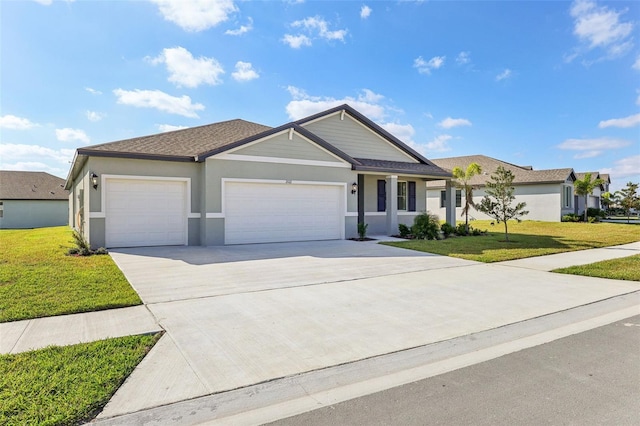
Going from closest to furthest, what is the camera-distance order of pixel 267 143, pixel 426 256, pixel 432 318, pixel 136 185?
pixel 432 318 < pixel 426 256 < pixel 136 185 < pixel 267 143

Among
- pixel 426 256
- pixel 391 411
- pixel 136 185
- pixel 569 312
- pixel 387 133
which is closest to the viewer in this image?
pixel 391 411

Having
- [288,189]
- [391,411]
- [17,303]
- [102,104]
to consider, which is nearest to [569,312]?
[391,411]

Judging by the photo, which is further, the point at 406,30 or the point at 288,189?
the point at 406,30

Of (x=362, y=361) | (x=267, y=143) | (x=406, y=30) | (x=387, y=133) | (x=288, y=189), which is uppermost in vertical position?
(x=406, y=30)

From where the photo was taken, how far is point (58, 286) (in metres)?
6.75

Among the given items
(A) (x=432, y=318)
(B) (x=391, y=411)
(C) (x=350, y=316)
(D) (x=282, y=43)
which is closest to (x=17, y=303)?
(C) (x=350, y=316)

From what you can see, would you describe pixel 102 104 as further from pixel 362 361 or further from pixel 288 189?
pixel 362 361

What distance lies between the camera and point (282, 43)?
14.4 meters

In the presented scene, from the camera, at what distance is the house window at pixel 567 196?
27.0 m

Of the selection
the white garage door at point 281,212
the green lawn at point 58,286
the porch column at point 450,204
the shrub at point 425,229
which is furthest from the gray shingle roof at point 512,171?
the green lawn at point 58,286

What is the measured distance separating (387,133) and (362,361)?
Answer: 52.9 feet

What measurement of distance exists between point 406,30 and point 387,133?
4.92 meters

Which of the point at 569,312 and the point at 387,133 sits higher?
the point at 387,133

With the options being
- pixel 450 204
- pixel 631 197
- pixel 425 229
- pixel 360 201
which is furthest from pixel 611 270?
pixel 631 197
